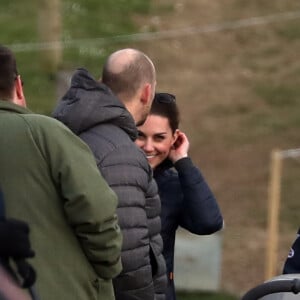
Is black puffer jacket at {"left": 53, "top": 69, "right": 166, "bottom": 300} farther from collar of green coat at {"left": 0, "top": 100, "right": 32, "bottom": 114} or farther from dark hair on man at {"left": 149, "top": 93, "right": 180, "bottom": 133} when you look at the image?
dark hair on man at {"left": 149, "top": 93, "right": 180, "bottom": 133}

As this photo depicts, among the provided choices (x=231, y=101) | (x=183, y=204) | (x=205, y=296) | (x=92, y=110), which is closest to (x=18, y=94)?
(x=92, y=110)

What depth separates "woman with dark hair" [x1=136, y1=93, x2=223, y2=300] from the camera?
15.3 feet

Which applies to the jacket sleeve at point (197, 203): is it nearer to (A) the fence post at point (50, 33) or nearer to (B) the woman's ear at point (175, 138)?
(B) the woman's ear at point (175, 138)

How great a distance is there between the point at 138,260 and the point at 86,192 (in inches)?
21.7

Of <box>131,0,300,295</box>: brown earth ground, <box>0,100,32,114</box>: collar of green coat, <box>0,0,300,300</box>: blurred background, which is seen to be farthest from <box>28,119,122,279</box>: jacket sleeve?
<box>0,0,300,300</box>: blurred background

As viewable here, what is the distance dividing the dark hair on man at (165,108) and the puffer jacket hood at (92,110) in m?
0.65

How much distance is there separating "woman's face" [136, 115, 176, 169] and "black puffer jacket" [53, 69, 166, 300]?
59 cm

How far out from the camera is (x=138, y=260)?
158 inches

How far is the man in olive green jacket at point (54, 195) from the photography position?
3541 mm

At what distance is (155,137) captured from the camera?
15.6ft

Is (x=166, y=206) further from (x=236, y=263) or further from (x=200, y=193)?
(x=236, y=263)

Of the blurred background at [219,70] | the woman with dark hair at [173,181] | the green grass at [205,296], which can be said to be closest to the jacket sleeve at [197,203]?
the woman with dark hair at [173,181]

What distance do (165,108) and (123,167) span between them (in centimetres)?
85

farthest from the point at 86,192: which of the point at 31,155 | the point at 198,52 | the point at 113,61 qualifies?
the point at 198,52
